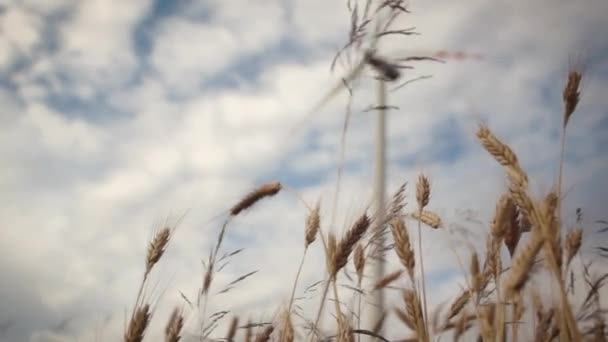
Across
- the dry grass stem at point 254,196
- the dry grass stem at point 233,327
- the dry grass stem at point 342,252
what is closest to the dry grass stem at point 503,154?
the dry grass stem at point 342,252

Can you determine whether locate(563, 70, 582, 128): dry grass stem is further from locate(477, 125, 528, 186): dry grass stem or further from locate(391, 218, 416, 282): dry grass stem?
locate(391, 218, 416, 282): dry grass stem

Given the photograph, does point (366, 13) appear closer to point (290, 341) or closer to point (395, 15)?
point (395, 15)

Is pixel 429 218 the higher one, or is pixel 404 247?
pixel 429 218

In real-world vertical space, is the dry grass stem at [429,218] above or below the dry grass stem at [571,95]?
below

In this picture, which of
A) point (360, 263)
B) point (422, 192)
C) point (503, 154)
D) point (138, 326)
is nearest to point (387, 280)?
point (360, 263)

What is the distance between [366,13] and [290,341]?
1.61 meters

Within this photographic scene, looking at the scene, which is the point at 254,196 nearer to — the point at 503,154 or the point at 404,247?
the point at 404,247

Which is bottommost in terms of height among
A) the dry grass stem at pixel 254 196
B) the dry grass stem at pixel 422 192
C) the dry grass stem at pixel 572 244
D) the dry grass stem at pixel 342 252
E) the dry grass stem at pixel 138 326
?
the dry grass stem at pixel 138 326

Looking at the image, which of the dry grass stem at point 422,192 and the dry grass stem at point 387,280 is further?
the dry grass stem at point 387,280

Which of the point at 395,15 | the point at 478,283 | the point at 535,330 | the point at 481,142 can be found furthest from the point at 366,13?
the point at 535,330

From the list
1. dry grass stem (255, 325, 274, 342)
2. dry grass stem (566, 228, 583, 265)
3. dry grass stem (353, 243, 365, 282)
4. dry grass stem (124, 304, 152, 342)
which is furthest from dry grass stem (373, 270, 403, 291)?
dry grass stem (124, 304, 152, 342)

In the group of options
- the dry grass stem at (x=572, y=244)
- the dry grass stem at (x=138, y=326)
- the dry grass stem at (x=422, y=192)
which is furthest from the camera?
the dry grass stem at (x=422, y=192)

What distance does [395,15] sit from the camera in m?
2.90

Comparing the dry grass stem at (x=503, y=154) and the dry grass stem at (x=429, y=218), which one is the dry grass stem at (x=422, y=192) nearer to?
the dry grass stem at (x=429, y=218)
